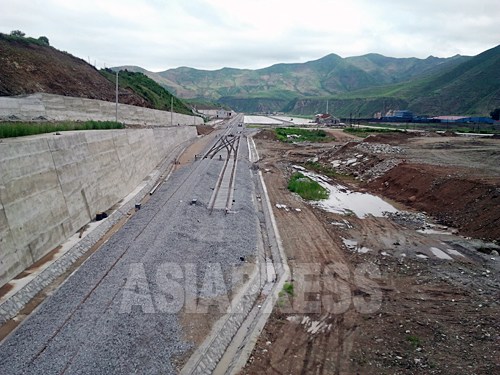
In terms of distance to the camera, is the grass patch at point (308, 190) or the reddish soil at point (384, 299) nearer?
the reddish soil at point (384, 299)

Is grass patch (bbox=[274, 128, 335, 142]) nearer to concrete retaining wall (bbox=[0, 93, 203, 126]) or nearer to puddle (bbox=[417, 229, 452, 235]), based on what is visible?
concrete retaining wall (bbox=[0, 93, 203, 126])

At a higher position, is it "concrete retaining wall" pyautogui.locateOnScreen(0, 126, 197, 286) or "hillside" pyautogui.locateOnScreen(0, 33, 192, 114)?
"hillside" pyautogui.locateOnScreen(0, 33, 192, 114)

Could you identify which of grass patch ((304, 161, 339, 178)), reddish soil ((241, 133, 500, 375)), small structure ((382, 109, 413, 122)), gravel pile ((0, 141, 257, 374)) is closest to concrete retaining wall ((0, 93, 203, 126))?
gravel pile ((0, 141, 257, 374))

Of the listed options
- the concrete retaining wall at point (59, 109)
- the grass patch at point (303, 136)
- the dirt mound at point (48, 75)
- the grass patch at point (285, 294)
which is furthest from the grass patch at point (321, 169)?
the dirt mound at point (48, 75)

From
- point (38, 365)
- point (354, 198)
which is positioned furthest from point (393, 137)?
point (38, 365)

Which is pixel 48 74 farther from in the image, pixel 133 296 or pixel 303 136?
pixel 133 296

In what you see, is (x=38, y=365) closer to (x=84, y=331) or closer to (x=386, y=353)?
(x=84, y=331)

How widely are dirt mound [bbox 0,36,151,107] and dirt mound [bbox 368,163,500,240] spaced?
1212 inches

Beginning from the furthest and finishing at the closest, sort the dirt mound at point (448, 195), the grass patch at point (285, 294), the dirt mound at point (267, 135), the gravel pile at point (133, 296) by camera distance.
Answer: the dirt mound at point (267, 135), the dirt mound at point (448, 195), the grass patch at point (285, 294), the gravel pile at point (133, 296)

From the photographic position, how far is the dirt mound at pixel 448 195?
18.3 metres

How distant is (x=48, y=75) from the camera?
42.0 m

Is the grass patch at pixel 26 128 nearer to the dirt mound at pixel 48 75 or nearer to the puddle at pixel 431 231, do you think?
the dirt mound at pixel 48 75

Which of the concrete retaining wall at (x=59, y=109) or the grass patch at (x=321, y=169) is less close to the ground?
the concrete retaining wall at (x=59, y=109)

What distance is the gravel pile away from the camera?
794 cm
